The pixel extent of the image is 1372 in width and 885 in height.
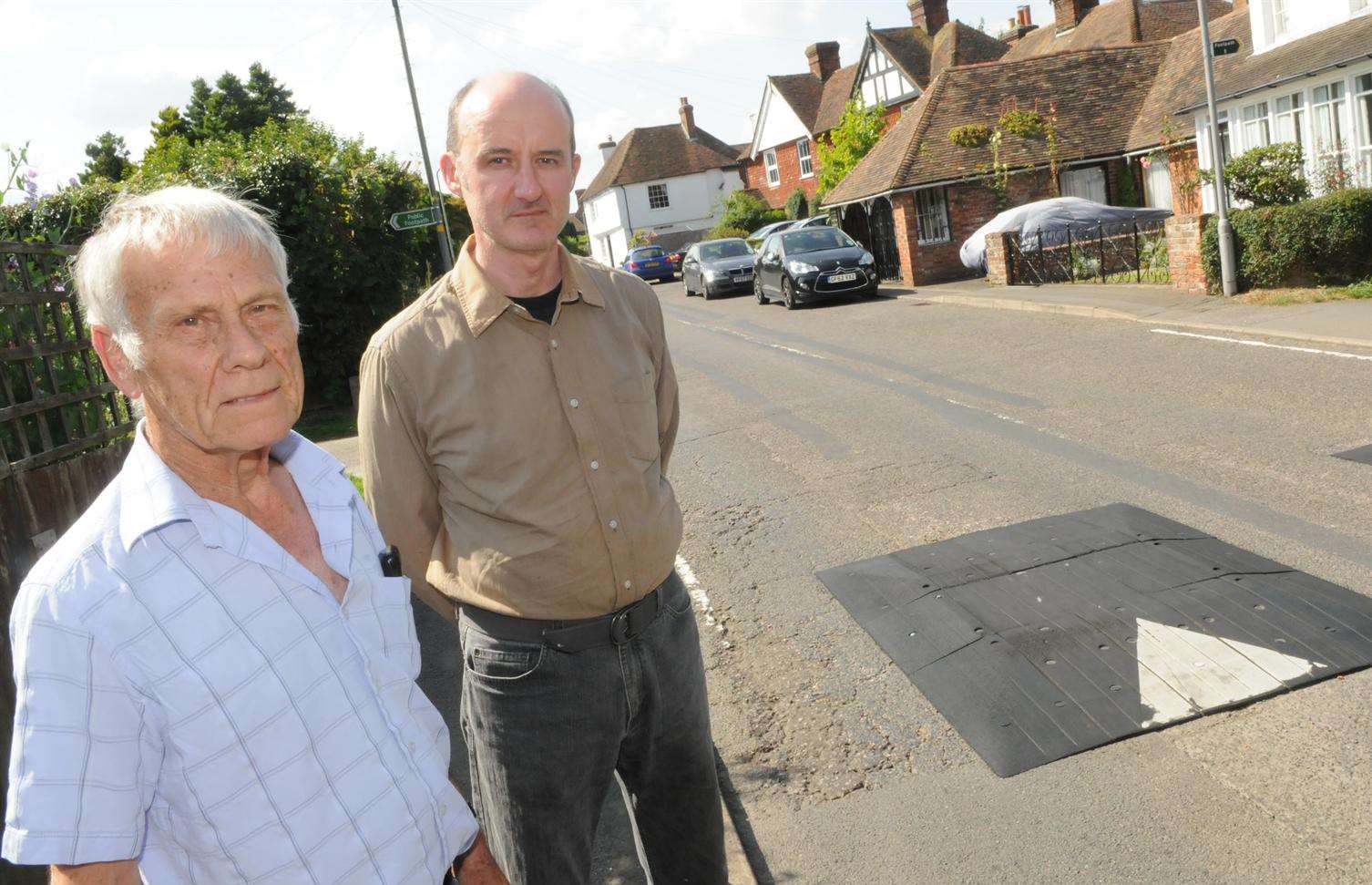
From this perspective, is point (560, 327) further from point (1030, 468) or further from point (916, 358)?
point (916, 358)

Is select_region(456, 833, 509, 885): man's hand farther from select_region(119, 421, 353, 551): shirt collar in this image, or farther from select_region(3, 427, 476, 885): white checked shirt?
select_region(119, 421, 353, 551): shirt collar

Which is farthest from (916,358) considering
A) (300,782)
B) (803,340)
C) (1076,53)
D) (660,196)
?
(660,196)

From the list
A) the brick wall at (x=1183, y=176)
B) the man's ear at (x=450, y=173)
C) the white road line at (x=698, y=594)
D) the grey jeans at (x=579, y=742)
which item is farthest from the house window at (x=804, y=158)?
the grey jeans at (x=579, y=742)

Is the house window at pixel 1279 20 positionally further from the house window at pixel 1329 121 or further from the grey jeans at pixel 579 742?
the grey jeans at pixel 579 742

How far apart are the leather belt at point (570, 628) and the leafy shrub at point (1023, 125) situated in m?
27.6

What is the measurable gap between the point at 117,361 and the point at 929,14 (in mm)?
53272

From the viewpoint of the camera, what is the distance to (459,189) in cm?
286

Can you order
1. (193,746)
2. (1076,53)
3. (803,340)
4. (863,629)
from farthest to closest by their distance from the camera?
(1076,53) < (803,340) < (863,629) < (193,746)

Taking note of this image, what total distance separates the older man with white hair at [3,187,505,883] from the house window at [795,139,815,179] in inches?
2108

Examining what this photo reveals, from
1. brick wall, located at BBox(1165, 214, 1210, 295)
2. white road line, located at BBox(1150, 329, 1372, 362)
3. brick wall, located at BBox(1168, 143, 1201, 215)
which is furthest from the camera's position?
brick wall, located at BBox(1168, 143, 1201, 215)

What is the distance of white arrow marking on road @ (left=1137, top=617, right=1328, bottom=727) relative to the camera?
4.31 meters

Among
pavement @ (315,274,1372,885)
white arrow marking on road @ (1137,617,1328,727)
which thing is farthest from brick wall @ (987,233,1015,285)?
white arrow marking on road @ (1137,617,1328,727)

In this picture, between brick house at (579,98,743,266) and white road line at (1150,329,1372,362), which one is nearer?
white road line at (1150,329,1372,362)

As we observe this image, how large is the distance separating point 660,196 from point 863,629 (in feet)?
207
